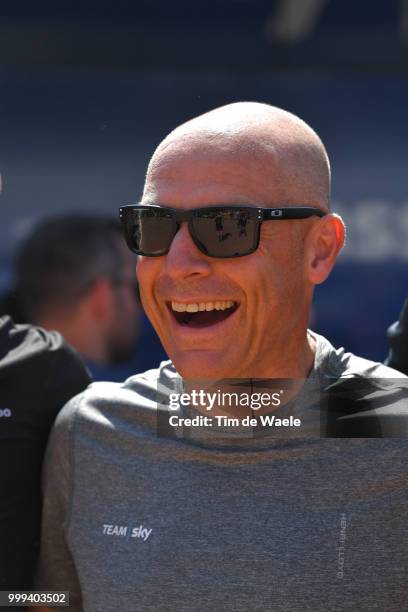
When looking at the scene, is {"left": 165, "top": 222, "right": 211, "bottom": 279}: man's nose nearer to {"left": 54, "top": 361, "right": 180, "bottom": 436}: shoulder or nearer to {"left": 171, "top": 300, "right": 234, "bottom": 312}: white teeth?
{"left": 171, "top": 300, "right": 234, "bottom": 312}: white teeth

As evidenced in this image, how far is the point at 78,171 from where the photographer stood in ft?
13.0

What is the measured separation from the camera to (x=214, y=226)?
4.98 ft

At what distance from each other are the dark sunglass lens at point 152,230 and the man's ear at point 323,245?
26 centimetres

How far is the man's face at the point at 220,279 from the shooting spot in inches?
60.5

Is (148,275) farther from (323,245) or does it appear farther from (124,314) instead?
(124,314)

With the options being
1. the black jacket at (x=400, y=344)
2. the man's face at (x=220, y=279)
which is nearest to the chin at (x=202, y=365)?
the man's face at (x=220, y=279)

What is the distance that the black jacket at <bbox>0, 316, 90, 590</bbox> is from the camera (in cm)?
169

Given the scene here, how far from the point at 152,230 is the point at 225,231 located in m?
0.13

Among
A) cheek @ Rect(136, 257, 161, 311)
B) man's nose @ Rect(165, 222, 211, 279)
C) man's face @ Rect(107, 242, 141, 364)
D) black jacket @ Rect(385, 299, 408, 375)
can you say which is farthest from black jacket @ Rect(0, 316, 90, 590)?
man's face @ Rect(107, 242, 141, 364)

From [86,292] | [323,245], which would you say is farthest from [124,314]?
[323,245]

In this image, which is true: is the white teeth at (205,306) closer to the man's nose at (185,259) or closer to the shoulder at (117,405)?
the man's nose at (185,259)

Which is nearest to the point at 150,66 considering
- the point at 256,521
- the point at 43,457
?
the point at 43,457

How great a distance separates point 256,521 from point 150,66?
9.08ft

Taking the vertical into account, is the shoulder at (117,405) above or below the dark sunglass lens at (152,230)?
below
